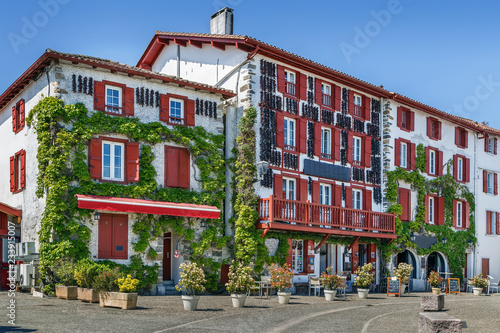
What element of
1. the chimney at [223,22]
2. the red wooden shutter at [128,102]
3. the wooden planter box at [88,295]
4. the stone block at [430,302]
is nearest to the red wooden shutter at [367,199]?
the chimney at [223,22]

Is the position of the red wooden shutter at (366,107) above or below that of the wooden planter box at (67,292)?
above

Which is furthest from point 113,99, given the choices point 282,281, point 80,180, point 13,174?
point 282,281

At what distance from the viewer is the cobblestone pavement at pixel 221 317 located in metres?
13.8

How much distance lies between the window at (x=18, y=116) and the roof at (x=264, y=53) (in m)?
7.73

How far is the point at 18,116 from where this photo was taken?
25.2 metres

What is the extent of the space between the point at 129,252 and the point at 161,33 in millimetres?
11746

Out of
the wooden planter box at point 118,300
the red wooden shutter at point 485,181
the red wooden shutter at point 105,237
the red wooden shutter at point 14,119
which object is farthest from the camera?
the red wooden shutter at point 485,181

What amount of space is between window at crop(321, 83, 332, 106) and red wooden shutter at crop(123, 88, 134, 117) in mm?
10026

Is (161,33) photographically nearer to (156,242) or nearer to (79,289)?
(156,242)

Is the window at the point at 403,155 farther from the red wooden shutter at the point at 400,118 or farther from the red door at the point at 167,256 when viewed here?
the red door at the point at 167,256

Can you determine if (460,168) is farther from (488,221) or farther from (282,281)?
(282,281)

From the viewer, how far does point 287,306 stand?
1983 cm

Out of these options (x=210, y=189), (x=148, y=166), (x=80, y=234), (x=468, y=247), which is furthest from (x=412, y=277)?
(x=80, y=234)

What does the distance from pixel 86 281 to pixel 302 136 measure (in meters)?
13.0
